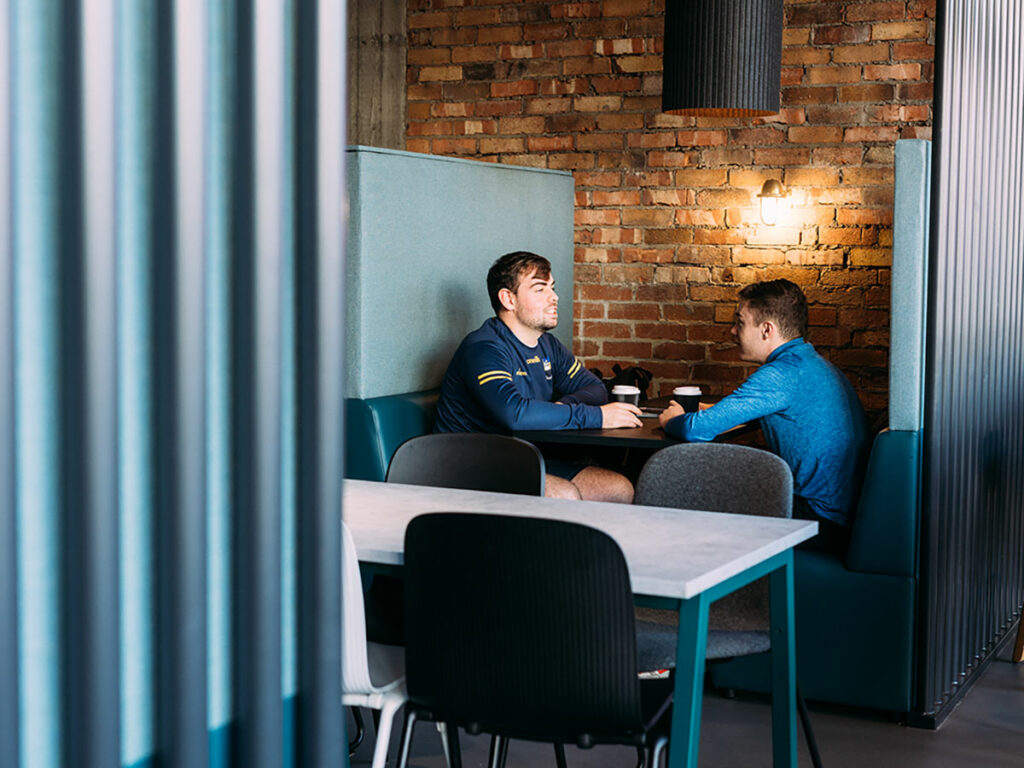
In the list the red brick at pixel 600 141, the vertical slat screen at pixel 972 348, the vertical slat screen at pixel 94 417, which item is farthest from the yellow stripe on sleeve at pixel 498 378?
the vertical slat screen at pixel 94 417

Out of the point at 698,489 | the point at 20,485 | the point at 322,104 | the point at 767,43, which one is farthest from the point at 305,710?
the point at 767,43

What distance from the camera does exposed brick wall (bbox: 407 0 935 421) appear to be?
528 cm

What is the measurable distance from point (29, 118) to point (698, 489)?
2510 mm

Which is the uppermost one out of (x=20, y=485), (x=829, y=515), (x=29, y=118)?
(x=29, y=118)

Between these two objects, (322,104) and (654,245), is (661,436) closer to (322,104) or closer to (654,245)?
(654,245)

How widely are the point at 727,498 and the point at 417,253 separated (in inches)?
70.5

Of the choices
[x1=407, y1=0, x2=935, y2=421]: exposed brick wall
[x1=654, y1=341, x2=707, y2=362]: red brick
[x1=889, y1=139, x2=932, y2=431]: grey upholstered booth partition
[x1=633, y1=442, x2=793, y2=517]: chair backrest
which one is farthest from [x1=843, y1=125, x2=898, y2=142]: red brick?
[x1=633, y1=442, x2=793, y2=517]: chair backrest

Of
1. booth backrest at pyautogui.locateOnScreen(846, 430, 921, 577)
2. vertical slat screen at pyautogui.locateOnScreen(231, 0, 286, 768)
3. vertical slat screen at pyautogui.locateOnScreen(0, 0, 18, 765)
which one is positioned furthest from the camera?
booth backrest at pyautogui.locateOnScreen(846, 430, 921, 577)

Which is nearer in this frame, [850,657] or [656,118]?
[850,657]

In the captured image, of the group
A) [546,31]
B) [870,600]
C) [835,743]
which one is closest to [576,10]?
[546,31]

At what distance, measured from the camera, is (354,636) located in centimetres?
229

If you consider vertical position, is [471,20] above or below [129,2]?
above

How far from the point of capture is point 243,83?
0.87m

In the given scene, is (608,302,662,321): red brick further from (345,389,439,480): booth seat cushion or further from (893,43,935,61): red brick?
(345,389,439,480): booth seat cushion
